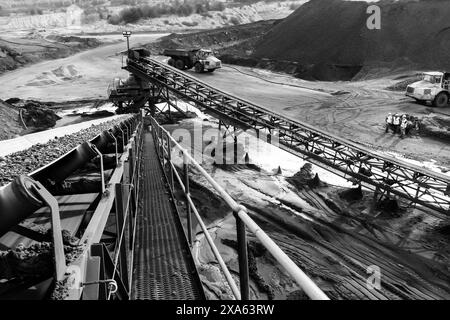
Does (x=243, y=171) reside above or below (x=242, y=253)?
below

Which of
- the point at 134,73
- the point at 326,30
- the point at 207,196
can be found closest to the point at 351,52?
the point at 326,30

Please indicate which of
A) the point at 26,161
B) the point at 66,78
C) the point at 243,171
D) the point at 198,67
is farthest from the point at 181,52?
the point at 26,161

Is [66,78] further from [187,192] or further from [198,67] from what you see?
[187,192]

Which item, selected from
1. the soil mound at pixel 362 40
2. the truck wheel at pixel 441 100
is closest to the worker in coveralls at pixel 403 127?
the truck wheel at pixel 441 100

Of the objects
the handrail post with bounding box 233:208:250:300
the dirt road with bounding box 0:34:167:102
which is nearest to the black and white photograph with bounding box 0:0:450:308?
the handrail post with bounding box 233:208:250:300

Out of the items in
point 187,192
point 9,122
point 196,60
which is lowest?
point 9,122
